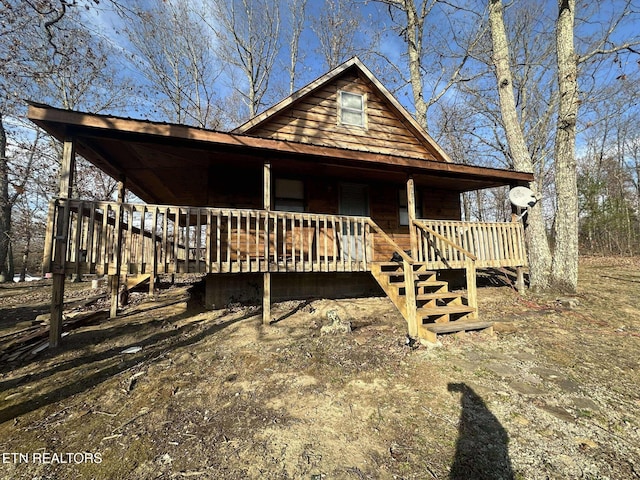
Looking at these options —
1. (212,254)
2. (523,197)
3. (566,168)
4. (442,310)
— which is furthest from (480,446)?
(566,168)

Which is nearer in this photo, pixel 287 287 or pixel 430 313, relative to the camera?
pixel 430 313

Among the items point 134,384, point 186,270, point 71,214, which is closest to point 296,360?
point 134,384

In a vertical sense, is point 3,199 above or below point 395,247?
above

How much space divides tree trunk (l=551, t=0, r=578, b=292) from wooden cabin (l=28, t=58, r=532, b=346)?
3.32ft

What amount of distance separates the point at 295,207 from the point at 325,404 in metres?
6.37

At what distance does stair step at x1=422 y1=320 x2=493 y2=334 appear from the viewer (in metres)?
4.96

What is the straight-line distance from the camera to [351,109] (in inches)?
390

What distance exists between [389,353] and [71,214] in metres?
6.23

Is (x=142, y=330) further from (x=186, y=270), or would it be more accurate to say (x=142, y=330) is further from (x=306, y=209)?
(x=306, y=209)

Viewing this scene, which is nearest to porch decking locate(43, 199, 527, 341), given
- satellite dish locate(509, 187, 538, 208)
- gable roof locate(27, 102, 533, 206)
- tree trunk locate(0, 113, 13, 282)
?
gable roof locate(27, 102, 533, 206)

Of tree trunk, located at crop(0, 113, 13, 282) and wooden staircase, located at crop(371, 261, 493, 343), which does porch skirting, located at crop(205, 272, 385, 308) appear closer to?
wooden staircase, located at crop(371, 261, 493, 343)

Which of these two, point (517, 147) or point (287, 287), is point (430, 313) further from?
point (517, 147)

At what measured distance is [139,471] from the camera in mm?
2342

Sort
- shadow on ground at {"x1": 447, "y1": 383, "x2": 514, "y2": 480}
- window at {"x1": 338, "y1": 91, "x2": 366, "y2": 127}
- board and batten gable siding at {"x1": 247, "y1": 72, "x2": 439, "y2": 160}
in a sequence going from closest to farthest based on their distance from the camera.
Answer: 1. shadow on ground at {"x1": 447, "y1": 383, "x2": 514, "y2": 480}
2. board and batten gable siding at {"x1": 247, "y1": 72, "x2": 439, "y2": 160}
3. window at {"x1": 338, "y1": 91, "x2": 366, "y2": 127}
